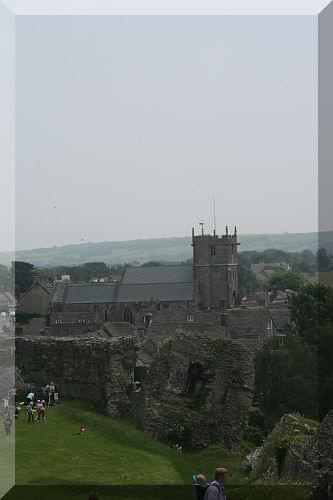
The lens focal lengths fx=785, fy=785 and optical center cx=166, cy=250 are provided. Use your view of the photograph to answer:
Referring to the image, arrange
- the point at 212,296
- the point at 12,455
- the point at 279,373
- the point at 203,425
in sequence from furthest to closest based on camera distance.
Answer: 1. the point at 212,296
2. the point at 279,373
3. the point at 203,425
4. the point at 12,455

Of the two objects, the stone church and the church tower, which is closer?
the stone church

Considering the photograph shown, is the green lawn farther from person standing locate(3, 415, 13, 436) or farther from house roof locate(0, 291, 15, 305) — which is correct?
house roof locate(0, 291, 15, 305)

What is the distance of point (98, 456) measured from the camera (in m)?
6.85

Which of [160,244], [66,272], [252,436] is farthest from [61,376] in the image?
[160,244]

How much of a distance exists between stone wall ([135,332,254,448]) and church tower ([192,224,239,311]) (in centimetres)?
5182

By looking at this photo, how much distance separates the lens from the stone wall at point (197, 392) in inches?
308

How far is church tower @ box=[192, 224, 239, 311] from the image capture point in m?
61.3

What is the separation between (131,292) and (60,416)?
177 ft

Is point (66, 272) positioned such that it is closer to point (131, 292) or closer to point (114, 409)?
point (131, 292)

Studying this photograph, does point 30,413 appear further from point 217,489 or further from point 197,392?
point 217,489

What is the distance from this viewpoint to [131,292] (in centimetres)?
6181

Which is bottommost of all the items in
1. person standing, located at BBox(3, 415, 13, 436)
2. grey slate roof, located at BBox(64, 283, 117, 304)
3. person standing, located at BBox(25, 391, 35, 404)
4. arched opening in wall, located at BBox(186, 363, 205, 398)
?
grey slate roof, located at BBox(64, 283, 117, 304)

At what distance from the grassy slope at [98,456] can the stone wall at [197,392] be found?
247mm

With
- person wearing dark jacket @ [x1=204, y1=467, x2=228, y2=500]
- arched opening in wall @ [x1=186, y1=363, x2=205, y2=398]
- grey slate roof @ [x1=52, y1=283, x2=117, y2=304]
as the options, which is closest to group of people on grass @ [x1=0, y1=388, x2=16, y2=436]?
arched opening in wall @ [x1=186, y1=363, x2=205, y2=398]
